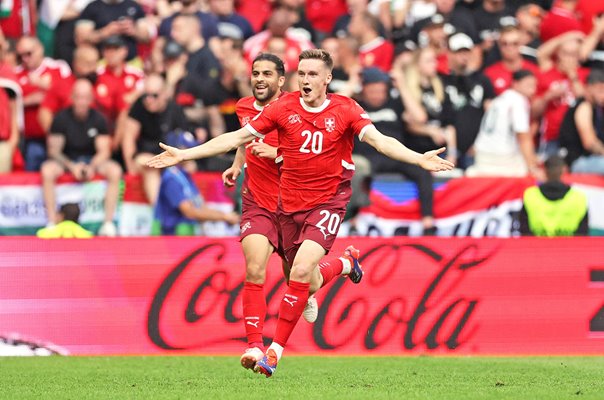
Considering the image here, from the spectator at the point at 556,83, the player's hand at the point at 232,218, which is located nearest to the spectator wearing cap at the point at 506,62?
the spectator at the point at 556,83

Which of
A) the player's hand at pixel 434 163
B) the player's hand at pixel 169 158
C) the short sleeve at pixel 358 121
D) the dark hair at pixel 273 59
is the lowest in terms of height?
the player's hand at pixel 169 158

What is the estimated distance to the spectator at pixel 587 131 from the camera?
1593cm

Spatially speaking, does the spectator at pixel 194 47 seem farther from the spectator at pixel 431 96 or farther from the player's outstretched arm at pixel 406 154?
the player's outstretched arm at pixel 406 154

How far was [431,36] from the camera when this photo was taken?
17.2 metres

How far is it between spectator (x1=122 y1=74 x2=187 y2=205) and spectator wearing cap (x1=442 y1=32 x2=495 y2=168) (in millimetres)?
3579

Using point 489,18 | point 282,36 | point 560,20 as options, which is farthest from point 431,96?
point 560,20

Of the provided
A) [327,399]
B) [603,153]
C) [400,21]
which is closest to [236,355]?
[327,399]

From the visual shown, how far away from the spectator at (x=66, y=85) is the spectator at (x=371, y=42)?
354 cm

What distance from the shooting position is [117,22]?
55.9 feet

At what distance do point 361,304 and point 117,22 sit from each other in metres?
6.59

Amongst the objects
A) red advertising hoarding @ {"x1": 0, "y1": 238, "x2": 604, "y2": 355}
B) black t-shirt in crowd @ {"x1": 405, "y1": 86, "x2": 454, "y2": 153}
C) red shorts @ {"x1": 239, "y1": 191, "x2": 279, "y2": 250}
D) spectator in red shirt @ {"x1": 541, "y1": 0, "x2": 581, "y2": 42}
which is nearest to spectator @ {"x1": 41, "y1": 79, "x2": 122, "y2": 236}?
red advertising hoarding @ {"x1": 0, "y1": 238, "x2": 604, "y2": 355}

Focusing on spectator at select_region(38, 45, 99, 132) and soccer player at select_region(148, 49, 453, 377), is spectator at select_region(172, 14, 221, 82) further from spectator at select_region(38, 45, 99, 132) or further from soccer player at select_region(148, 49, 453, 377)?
soccer player at select_region(148, 49, 453, 377)

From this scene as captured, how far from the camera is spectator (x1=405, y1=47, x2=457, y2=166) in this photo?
16.1m

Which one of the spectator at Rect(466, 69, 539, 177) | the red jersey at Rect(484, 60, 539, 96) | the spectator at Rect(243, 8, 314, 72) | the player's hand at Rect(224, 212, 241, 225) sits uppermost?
the spectator at Rect(243, 8, 314, 72)
